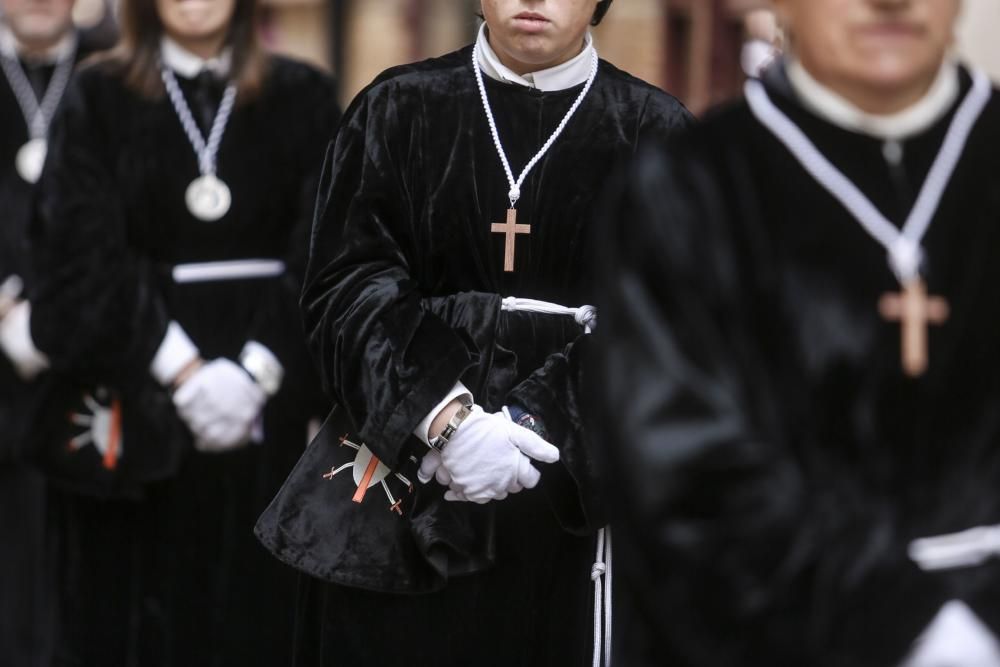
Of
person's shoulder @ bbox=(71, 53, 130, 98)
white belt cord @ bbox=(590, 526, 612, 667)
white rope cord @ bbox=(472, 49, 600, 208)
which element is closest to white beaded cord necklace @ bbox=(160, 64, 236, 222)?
person's shoulder @ bbox=(71, 53, 130, 98)

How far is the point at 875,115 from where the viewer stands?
276 centimetres

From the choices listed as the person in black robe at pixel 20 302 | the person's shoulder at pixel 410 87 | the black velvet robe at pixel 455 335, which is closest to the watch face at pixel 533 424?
the black velvet robe at pixel 455 335

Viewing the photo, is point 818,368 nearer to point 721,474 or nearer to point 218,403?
point 721,474

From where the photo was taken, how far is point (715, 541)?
259 centimetres

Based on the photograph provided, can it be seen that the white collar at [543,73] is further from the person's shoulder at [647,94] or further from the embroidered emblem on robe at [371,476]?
the embroidered emblem on robe at [371,476]

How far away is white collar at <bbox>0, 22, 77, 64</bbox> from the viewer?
247 inches

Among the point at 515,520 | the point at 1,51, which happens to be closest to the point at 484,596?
the point at 515,520

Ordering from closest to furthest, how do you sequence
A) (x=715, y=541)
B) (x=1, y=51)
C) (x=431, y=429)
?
(x=715, y=541) < (x=431, y=429) < (x=1, y=51)

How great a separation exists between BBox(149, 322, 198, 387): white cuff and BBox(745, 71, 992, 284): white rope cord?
257cm

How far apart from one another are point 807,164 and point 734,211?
123 millimetres

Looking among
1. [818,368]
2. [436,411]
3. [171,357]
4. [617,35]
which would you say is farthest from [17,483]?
[617,35]

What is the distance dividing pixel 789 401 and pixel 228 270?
2.74m

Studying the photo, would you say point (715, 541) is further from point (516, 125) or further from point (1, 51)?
point (1, 51)

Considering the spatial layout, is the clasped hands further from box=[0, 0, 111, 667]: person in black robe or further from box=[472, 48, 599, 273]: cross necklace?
box=[0, 0, 111, 667]: person in black robe
